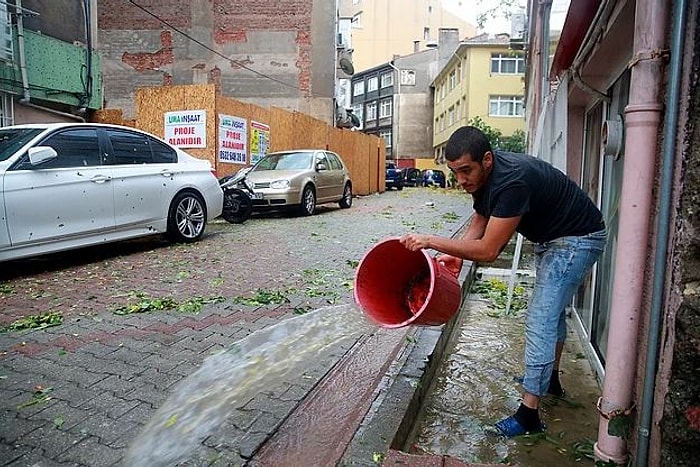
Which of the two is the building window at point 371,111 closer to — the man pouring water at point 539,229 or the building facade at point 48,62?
the building facade at point 48,62

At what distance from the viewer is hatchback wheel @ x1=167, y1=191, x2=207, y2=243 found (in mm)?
8594

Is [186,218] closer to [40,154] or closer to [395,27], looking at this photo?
[40,154]

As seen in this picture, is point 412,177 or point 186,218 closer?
point 186,218

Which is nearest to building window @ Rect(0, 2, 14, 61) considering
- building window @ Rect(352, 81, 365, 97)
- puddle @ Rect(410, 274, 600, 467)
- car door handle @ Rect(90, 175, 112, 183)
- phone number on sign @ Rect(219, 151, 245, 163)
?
Result: phone number on sign @ Rect(219, 151, 245, 163)

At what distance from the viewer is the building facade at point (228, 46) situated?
24688mm

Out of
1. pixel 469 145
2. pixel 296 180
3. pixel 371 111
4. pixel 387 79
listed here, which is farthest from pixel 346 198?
pixel 371 111

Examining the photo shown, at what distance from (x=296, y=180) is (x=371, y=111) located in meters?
51.5

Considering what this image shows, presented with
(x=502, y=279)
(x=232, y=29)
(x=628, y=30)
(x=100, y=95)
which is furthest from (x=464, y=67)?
(x=628, y=30)

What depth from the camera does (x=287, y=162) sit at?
47.1ft

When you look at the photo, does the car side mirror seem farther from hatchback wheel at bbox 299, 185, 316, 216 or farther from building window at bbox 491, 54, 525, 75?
building window at bbox 491, 54, 525, 75

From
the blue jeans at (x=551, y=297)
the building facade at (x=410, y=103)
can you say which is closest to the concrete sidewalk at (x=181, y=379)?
the blue jeans at (x=551, y=297)

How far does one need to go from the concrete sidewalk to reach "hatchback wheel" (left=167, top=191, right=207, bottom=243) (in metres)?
1.96

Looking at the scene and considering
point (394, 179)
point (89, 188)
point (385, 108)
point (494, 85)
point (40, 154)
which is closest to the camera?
point (40, 154)

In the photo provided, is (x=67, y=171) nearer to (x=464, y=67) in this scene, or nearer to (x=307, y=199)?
(x=307, y=199)
